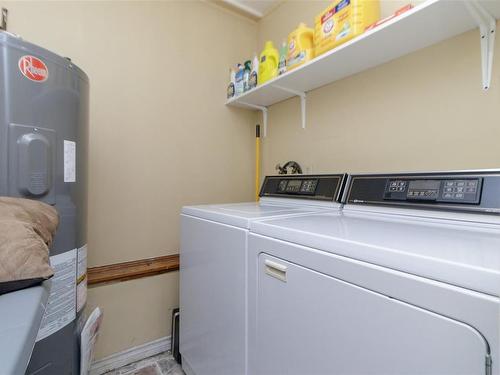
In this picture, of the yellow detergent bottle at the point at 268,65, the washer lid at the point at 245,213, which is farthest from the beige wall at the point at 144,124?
the washer lid at the point at 245,213

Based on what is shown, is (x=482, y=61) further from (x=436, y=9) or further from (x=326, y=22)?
(x=326, y=22)

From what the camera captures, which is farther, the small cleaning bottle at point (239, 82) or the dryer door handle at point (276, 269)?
the small cleaning bottle at point (239, 82)

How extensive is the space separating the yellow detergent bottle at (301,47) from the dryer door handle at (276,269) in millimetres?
1349

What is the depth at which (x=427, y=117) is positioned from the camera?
57.8 inches

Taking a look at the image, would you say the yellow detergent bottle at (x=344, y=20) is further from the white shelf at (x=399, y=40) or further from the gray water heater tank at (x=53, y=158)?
the gray water heater tank at (x=53, y=158)

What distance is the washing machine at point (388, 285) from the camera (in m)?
0.56

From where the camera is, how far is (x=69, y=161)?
4.03 ft

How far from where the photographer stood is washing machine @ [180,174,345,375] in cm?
119

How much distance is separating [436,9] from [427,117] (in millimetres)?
516

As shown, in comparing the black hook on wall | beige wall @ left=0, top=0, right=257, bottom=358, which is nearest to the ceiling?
beige wall @ left=0, top=0, right=257, bottom=358

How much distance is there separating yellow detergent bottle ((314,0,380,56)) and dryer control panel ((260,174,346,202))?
0.77 meters

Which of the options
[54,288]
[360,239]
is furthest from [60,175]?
[360,239]

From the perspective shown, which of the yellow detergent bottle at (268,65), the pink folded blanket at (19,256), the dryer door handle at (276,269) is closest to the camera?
the pink folded blanket at (19,256)

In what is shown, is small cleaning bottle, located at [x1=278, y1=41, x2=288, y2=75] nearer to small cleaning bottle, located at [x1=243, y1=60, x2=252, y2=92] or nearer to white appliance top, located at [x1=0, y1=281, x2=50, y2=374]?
small cleaning bottle, located at [x1=243, y1=60, x2=252, y2=92]
